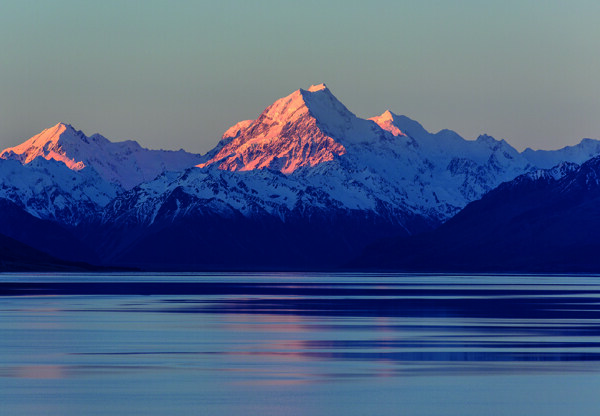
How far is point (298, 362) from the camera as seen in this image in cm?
7750

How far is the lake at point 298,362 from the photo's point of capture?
198ft

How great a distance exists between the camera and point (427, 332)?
100812mm

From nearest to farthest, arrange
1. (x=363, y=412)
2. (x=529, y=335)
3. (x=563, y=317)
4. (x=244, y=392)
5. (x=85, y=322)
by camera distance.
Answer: (x=363, y=412) → (x=244, y=392) → (x=529, y=335) → (x=85, y=322) → (x=563, y=317)

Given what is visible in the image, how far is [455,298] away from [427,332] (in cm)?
7183

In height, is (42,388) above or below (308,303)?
below

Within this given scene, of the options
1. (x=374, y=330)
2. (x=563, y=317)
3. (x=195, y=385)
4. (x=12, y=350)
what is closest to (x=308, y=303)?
(x=563, y=317)

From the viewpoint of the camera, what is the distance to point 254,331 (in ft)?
335

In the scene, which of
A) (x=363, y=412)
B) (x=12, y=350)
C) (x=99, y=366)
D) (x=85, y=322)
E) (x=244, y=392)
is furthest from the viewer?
(x=85, y=322)

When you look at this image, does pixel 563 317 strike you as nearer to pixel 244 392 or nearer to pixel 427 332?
pixel 427 332

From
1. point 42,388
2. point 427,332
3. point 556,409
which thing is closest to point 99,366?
point 42,388

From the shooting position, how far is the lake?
60.3 m

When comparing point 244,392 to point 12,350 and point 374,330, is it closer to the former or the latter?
point 12,350

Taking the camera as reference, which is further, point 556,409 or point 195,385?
point 195,385

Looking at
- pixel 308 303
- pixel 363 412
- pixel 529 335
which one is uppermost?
pixel 308 303
